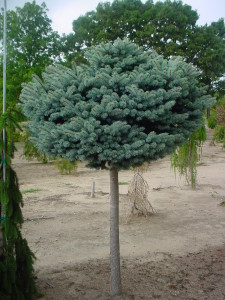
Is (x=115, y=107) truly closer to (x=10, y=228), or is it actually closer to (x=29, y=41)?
(x=10, y=228)

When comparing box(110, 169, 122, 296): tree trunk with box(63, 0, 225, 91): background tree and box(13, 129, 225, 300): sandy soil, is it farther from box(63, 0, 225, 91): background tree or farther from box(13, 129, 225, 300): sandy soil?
box(63, 0, 225, 91): background tree

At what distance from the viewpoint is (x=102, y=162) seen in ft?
13.3

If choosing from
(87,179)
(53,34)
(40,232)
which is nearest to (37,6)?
(53,34)

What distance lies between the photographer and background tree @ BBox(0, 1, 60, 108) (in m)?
20.5

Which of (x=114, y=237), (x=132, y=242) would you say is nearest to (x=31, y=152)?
(x=132, y=242)

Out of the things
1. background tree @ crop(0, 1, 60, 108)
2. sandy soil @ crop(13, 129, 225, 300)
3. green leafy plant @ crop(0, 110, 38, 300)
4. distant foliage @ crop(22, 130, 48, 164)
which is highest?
background tree @ crop(0, 1, 60, 108)

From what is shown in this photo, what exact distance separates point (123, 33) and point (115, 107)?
74.1 feet

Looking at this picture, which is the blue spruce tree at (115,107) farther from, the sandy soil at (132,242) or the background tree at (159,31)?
the background tree at (159,31)

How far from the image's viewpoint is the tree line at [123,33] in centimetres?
2195

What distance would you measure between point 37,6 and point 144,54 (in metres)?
20.6

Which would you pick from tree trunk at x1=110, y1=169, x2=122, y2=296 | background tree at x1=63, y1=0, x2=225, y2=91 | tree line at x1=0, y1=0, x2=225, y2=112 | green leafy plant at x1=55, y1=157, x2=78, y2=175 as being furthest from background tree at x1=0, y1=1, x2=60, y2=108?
tree trunk at x1=110, y1=169, x2=122, y2=296

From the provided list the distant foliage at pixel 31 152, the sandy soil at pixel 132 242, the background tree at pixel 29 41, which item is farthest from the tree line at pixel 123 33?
the sandy soil at pixel 132 242

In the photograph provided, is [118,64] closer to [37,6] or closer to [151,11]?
[37,6]

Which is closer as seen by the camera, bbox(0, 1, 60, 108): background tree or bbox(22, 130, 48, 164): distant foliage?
bbox(22, 130, 48, 164): distant foliage
